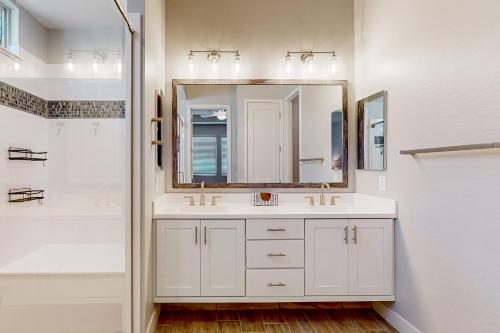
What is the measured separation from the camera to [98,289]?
1955mm

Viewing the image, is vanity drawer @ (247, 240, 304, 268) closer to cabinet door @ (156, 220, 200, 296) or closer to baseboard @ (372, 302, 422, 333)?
cabinet door @ (156, 220, 200, 296)

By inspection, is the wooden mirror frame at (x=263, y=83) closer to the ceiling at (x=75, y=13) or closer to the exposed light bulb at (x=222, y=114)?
the exposed light bulb at (x=222, y=114)

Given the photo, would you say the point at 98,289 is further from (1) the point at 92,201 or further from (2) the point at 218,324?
(2) the point at 218,324

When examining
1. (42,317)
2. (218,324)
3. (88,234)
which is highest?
(88,234)

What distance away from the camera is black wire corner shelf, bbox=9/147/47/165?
4.47 feet

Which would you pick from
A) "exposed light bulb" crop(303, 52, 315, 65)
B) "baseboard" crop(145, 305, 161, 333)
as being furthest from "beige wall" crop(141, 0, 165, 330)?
"exposed light bulb" crop(303, 52, 315, 65)

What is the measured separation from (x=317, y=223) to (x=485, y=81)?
128 centimetres

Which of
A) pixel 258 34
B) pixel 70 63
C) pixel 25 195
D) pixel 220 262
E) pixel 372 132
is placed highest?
pixel 258 34

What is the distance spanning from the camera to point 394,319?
7.79 feet

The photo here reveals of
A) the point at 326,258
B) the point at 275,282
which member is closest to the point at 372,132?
the point at 326,258

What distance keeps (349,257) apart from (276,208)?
65 centimetres

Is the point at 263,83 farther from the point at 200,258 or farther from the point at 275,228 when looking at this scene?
the point at 200,258

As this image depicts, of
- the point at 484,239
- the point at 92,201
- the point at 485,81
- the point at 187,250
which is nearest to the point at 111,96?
the point at 92,201

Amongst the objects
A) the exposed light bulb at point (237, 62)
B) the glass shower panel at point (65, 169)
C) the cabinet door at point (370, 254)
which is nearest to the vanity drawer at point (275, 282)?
the cabinet door at point (370, 254)
